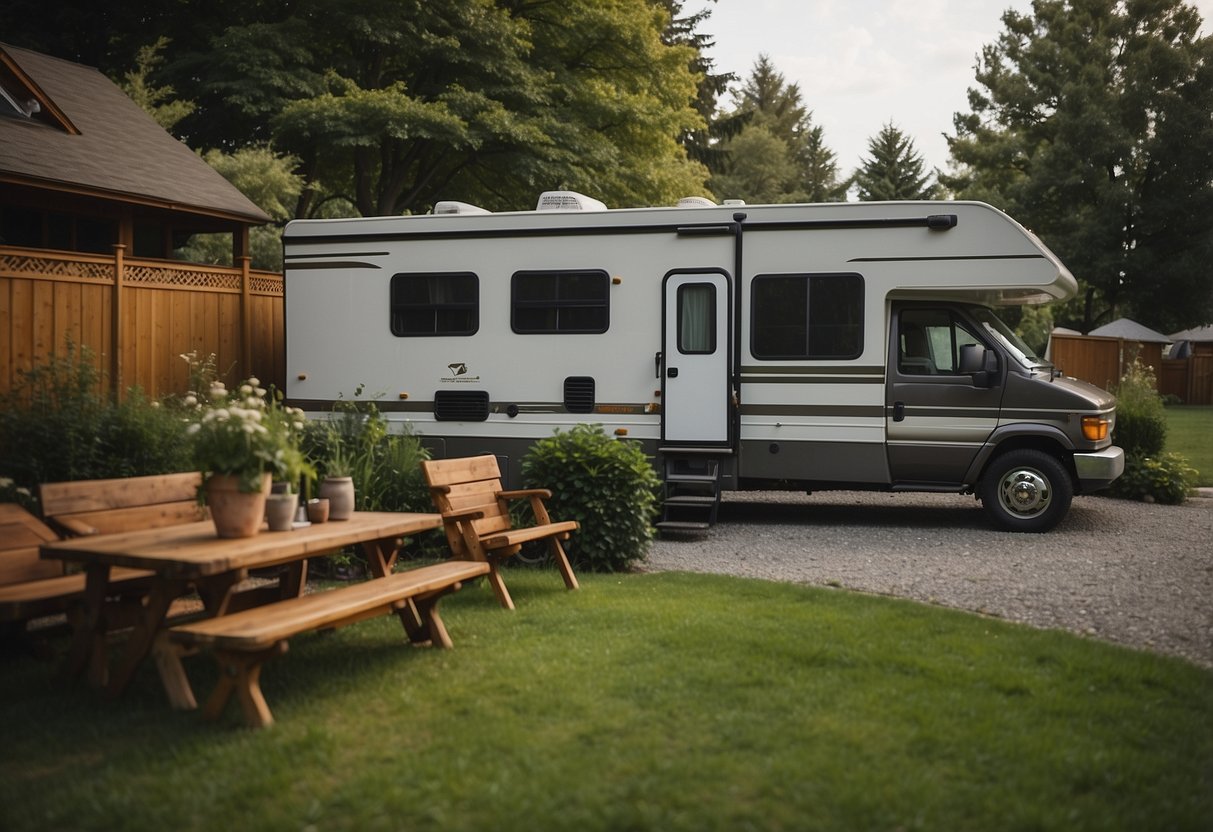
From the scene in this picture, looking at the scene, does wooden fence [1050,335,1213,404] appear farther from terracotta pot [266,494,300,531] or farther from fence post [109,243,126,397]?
terracotta pot [266,494,300,531]

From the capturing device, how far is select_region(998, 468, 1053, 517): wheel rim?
1017 centimetres

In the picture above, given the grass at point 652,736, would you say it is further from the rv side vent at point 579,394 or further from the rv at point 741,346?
the rv side vent at point 579,394

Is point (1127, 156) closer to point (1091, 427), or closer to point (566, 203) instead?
point (1091, 427)

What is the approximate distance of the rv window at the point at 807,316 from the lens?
1042 centimetres

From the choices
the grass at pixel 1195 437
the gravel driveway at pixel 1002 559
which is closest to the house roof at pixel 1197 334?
the grass at pixel 1195 437

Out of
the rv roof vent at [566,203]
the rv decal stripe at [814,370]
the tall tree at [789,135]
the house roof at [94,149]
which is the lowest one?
the rv decal stripe at [814,370]

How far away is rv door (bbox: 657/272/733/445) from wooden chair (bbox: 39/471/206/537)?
5.34m

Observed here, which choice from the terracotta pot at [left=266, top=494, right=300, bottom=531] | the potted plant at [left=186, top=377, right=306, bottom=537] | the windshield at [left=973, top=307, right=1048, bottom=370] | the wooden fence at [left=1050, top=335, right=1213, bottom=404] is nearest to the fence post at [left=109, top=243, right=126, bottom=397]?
the terracotta pot at [left=266, top=494, right=300, bottom=531]

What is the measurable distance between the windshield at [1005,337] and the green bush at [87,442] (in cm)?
719

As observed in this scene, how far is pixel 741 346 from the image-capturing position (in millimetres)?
10633

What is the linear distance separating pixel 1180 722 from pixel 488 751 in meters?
2.97

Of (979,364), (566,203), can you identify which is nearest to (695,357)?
(566,203)

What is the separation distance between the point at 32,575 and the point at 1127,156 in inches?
1335

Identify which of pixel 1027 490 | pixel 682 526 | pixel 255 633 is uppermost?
pixel 1027 490
